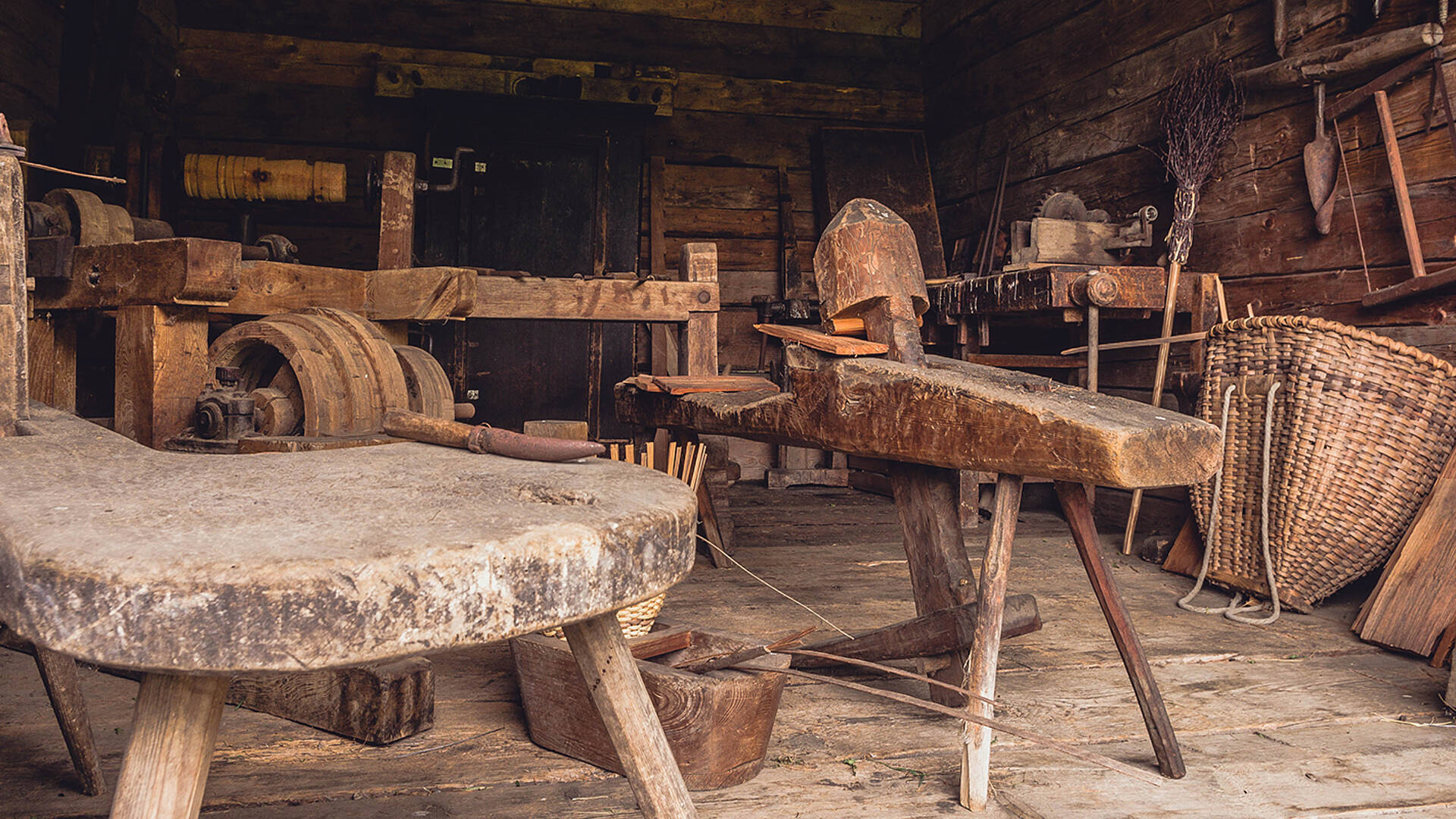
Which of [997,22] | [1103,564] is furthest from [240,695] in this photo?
[997,22]

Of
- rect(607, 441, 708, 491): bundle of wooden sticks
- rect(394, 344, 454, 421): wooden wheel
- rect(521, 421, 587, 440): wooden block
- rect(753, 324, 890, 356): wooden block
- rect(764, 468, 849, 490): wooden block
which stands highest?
rect(753, 324, 890, 356): wooden block

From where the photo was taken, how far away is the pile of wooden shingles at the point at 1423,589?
2643mm

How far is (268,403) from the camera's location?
2.50m

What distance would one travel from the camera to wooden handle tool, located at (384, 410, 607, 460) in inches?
48.5

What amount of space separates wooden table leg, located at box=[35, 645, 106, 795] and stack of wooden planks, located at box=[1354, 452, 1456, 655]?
10.3 ft

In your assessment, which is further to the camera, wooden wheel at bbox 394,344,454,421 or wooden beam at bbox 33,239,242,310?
wooden wheel at bbox 394,344,454,421

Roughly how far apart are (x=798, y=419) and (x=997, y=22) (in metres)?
4.78

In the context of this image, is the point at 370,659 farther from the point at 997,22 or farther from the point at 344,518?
the point at 997,22

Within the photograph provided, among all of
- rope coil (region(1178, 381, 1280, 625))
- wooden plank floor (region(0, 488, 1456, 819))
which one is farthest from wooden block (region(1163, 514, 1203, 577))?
wooden plank floor (region(0, 488, 1456, 819))

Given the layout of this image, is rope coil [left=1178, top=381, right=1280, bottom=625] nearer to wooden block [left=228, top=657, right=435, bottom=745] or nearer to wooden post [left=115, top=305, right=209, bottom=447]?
wooden block [left=228, top=657, right=435, bottom=745]

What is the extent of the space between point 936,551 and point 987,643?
0.43 metres

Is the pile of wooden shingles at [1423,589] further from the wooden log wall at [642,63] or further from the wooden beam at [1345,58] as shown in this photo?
the wooden log wall at [642,63]

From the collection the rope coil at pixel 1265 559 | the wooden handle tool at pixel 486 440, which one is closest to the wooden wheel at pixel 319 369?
the wooden handle tool at pixel 486 440

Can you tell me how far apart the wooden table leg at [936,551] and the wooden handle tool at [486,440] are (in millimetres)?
1054
